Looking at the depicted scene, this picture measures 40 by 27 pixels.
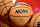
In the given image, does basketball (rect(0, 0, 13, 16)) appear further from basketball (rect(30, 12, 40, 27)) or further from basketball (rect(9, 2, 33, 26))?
basketball (rect(30, 12, 40, 27))

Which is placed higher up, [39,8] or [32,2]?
[32,2]

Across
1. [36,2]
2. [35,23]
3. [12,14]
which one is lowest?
[35,23]

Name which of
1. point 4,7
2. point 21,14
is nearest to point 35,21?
point 21,14

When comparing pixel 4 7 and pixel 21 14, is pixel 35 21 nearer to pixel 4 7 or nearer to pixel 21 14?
pixel 21 14

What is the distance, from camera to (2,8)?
96 centimetres

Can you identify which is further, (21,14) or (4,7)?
(4,7)

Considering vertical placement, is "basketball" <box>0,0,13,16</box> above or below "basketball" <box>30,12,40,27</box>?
above

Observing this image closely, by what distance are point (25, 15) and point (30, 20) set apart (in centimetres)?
13

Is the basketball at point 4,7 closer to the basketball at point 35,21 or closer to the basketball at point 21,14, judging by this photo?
the basketball at point 21,14

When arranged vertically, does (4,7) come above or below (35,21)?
above

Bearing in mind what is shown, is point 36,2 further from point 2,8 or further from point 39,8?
point 2,8

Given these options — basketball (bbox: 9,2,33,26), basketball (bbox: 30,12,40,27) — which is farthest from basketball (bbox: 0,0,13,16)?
basketball (bbox: 30,12,40,27)

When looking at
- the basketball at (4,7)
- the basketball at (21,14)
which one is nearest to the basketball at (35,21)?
the basketball at (21,14)

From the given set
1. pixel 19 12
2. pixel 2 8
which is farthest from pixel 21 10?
pixel 2 8
